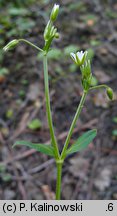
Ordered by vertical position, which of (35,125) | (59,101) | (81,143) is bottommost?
(81,143)

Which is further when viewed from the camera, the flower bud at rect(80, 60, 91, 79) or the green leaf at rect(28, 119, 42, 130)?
the green leaf at rect(28, 119, 42, 130)

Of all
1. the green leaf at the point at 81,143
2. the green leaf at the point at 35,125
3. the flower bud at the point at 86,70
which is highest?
the green leaf at the point at 35,125

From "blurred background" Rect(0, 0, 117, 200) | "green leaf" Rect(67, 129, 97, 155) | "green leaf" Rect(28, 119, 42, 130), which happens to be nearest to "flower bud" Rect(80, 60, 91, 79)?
"green leaf" Rect(67, 129, 97, 155)

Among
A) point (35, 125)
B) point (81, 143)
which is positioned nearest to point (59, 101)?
point (35, 125)

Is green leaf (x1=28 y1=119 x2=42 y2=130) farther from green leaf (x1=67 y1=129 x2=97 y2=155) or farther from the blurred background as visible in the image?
Answer: green leaf (x1=67 y1=129 x2=97 y2=155)

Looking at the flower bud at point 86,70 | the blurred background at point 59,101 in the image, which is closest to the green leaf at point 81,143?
the flower bud at point 86,70

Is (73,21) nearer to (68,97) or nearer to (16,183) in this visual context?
(68,97)

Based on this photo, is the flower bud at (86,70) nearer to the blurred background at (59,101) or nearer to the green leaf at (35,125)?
the blurred background at (59,101)

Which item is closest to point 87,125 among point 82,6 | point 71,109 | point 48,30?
point 71,109

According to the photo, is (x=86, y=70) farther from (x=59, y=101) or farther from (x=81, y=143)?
(x=59, y=101)
